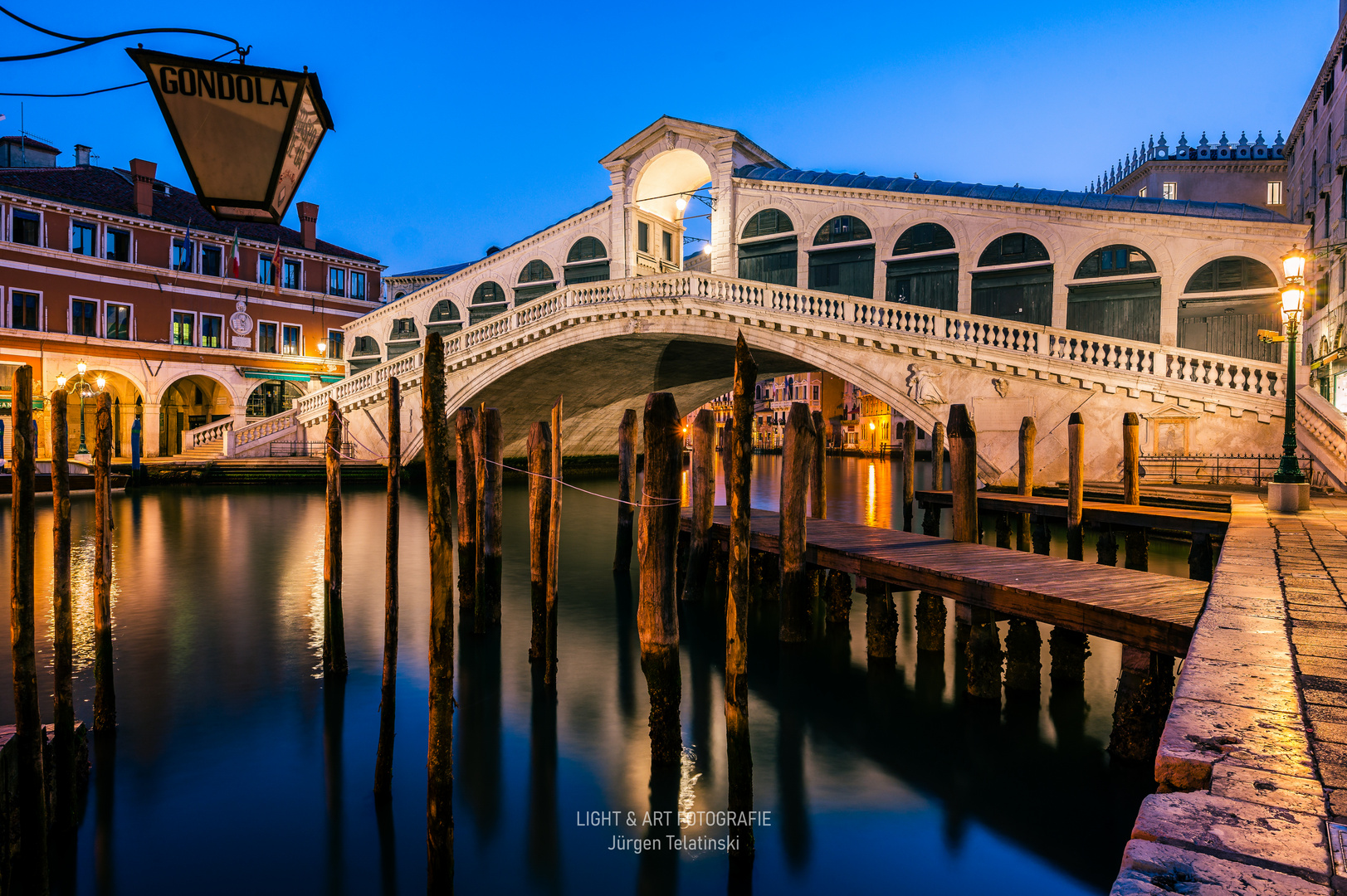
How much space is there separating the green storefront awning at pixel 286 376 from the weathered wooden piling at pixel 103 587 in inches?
736

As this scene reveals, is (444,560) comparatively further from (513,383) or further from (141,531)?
(513,383)

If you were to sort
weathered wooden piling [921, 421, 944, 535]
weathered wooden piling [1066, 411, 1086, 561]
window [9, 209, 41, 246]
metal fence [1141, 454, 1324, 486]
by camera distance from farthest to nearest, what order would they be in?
window [9, 209, 41, 246], metal fence [1141, 454, 1324, 486], weathered wooden piling [921, 421, 944, 535], weathered wooden piling [1066, 411, 1086, 561]

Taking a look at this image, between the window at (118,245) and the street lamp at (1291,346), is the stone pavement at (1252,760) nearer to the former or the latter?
the street lamp at (1291,346)

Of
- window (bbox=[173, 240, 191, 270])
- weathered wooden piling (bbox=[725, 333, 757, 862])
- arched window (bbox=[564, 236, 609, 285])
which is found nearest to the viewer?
weathered wooden piling (bbox=[725, 333, 757, 862])

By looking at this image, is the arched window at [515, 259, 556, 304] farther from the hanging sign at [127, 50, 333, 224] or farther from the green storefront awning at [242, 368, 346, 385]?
the hanging sign at [127, 50, 333, 224]

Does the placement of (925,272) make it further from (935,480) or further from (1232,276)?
(935,480)

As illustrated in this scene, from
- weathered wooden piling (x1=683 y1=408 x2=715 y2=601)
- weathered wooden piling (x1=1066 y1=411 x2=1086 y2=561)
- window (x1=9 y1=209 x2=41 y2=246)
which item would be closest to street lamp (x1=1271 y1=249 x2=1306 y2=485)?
weathered wooden piling (x1=1066 y1=411 x2=1086 y2=561)

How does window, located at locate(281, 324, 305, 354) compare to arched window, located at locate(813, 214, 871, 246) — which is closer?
arched window, located at locate(813, 214, 871, 246)

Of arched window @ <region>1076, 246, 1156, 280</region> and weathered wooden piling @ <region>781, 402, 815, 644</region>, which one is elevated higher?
arched window @ <region>1076, 246, 1156, 280</region>

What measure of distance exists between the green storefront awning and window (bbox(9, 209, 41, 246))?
5640 millimetres

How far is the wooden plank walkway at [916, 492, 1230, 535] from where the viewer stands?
22.6 feet

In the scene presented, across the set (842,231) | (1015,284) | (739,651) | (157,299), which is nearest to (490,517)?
(739,651)

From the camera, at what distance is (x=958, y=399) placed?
42.5ft

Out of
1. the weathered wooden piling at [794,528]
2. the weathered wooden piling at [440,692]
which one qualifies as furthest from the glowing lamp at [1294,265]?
the weathered wooden piling at [440,692]
